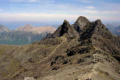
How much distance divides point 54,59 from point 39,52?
2858 centimetres

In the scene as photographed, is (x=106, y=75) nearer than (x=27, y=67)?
Yes

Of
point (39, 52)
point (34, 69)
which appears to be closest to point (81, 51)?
point (34, 69)

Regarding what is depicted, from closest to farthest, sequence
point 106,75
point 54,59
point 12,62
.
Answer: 1. point 106,75
2. point 54,59
3. point 12,62

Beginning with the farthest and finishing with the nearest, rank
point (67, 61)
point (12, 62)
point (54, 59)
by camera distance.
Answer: point (12, 62) → point (54, 59) → point (67, 61)

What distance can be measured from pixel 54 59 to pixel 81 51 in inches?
904

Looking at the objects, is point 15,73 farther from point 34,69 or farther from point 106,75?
point 106,75

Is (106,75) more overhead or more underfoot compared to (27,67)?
more overhead

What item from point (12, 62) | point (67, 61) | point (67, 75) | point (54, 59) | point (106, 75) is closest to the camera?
point (106, 75)

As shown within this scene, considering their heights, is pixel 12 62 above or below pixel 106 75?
below

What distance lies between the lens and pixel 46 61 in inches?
7057

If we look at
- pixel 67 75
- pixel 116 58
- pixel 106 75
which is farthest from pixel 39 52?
pixel 106 75

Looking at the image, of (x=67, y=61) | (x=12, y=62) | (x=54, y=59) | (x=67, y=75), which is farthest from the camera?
(x=12, y=62)

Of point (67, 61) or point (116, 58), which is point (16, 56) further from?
point (116, 58)

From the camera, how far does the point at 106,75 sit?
102250mm
